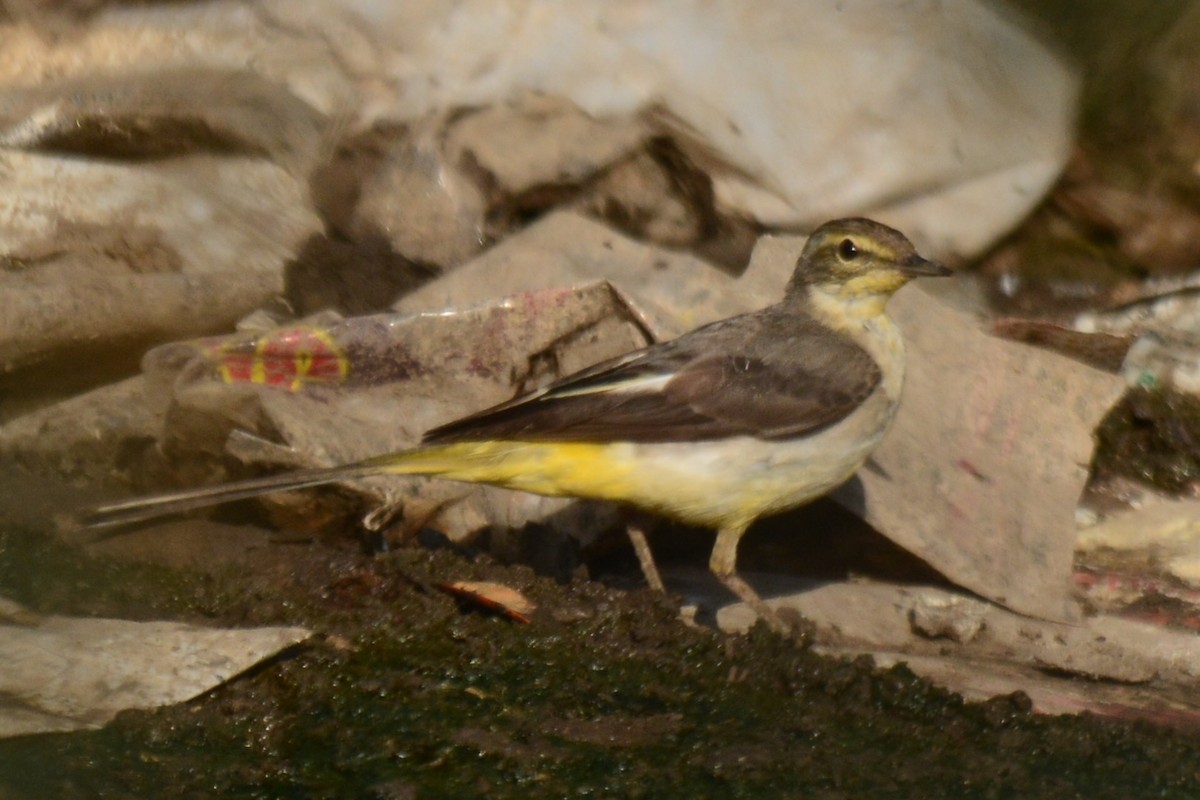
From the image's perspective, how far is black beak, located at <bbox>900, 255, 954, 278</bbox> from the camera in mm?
5484

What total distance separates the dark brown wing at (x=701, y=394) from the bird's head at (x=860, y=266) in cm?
28

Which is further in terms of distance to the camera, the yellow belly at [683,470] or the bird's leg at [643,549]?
the bird's leg at [643,549]

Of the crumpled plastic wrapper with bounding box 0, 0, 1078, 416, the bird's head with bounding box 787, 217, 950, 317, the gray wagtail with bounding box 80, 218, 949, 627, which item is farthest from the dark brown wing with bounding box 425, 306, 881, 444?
the crumpled plastic wrapper with bounding box 0, 0, 1078, 416

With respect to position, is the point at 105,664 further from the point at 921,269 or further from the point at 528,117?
the point at 528,117

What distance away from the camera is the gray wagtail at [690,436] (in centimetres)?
489

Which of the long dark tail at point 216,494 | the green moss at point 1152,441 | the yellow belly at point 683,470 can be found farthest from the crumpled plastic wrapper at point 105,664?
the green moss at point 1152,441

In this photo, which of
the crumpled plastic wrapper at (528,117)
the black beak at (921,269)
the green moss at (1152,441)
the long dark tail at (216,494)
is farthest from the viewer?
the crumpled plastic wrapper at (528,117)

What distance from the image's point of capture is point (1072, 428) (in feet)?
19.5

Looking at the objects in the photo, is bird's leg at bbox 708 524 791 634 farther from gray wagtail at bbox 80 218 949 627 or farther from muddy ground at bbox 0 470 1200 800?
muddy ground at bbox 0 470 1200 800

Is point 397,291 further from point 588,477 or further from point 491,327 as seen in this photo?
point 588,477

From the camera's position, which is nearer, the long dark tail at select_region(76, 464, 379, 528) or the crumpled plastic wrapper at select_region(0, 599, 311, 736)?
the crumpled plastic wrapper at select_region(0, 599, 311, 736)

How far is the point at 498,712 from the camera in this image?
423 cm

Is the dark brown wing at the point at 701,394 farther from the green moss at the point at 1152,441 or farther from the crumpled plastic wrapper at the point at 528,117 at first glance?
the crumpled plastic wrapper at the point at 528,117

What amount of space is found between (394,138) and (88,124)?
4.46 feet
